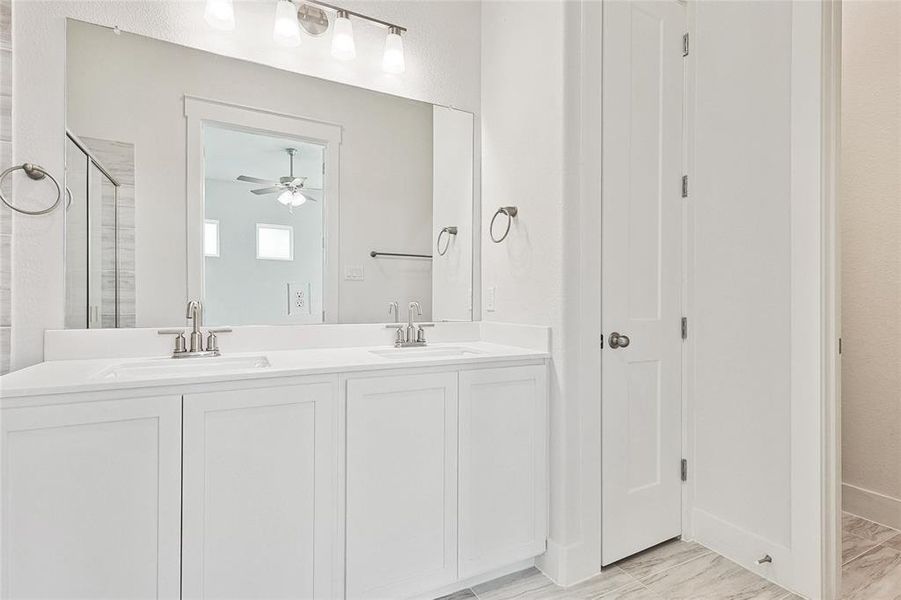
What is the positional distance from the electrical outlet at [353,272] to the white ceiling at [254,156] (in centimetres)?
37

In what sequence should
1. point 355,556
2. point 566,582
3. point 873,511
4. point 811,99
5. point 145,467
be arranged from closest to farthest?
point 145,467 < point 355,556 < point 811,99 < point 566,582 < point 873,511

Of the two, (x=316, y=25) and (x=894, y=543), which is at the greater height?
(x=316, y=25)

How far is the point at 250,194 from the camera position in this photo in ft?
6.27

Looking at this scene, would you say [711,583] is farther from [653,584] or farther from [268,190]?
[268,190]

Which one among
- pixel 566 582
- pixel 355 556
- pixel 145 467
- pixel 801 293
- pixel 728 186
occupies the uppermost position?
pixel 728 186

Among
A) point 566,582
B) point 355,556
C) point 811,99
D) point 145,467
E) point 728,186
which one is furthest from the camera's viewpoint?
point 728,186

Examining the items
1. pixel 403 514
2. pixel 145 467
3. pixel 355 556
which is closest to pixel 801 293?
pixel 403 514

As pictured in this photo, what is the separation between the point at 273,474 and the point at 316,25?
175 centimetres

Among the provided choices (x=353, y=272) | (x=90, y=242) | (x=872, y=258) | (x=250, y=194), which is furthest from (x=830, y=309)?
(x=90, y=242)

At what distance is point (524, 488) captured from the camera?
1868 mm

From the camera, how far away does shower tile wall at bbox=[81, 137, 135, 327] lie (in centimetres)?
170

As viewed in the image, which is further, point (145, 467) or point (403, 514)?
point (403, 514)

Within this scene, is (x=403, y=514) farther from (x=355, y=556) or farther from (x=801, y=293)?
(x=801, y=293)

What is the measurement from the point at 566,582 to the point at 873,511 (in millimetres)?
1679
